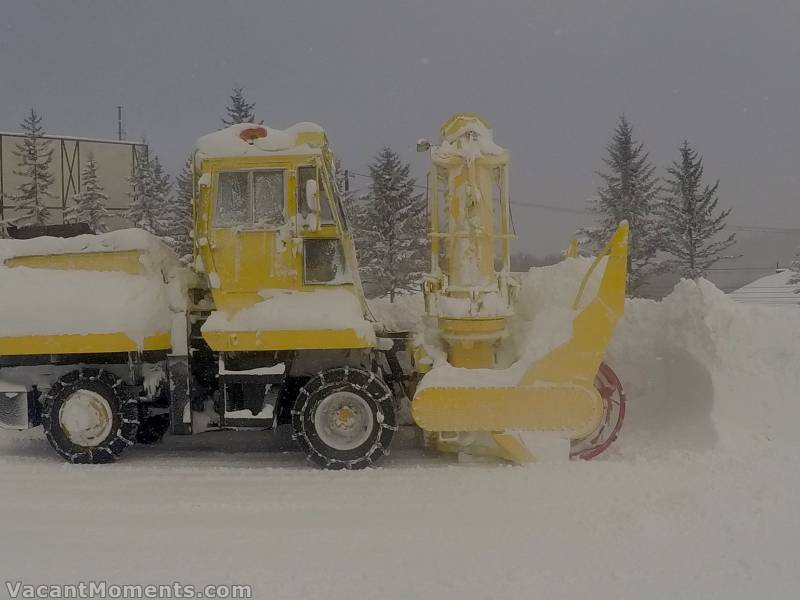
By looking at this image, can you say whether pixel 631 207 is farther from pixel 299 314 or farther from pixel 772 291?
pixel 299 314

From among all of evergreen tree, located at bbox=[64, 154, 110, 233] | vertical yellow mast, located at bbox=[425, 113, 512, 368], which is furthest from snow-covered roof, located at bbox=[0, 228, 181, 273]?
evergreen tree, located at bbox=[64, 154, 110, 233]

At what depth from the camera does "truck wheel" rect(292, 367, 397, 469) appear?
Answer: 241 inches

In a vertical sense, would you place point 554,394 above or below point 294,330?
below

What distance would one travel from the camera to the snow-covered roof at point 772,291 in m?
34.7

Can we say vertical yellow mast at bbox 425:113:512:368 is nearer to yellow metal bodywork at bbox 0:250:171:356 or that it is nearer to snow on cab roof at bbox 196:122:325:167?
snow on cab roof at bbox 196:122:325:167

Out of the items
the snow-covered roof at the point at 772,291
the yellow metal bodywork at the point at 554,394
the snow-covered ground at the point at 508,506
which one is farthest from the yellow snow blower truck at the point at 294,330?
the snow-covered roof at the point at 772,291

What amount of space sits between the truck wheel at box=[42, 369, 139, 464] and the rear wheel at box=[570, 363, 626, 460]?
4.41m

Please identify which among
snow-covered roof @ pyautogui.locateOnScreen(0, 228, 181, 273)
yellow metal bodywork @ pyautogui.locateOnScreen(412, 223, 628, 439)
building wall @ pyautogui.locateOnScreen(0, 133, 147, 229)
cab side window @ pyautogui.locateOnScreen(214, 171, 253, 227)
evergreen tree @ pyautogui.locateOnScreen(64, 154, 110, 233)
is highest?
building wall @ pyautogui.locateOnScreen(0, 133, 147, 229)

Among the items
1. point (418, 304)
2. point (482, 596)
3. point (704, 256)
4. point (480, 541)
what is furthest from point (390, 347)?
point (704, 256)

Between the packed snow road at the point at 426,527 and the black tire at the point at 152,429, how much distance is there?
95 cm

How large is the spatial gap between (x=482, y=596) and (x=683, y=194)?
1304 inches

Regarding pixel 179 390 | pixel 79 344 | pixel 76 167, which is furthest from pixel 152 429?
pixel 76 167

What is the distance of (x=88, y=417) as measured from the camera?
6.50 m

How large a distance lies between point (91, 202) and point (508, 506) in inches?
1201
